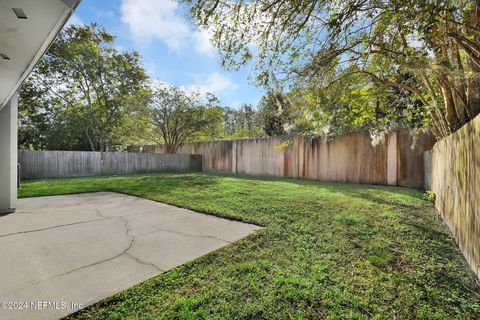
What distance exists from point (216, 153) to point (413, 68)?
332 inches

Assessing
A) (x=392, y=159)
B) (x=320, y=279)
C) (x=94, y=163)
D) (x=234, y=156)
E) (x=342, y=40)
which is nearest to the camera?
(x=320, y=279)

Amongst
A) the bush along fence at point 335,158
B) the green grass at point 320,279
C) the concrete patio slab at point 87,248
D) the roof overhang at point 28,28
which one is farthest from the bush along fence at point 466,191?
the bush along fence at point 335,158

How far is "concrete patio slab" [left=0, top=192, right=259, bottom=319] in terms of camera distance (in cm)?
119

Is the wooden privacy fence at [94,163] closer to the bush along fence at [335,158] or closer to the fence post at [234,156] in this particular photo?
the bush along fence at [335,158]

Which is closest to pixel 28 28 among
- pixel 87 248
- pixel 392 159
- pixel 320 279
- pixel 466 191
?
pixel 87 248

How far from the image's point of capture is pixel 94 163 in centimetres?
858

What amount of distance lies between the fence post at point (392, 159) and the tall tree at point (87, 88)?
10.4m

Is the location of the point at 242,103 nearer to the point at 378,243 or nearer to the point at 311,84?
the point at 311,84

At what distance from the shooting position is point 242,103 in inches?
893

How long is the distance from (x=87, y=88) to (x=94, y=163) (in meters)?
4.59

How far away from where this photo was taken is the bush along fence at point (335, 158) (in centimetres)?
522

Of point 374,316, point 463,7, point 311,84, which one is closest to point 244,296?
point 374,316

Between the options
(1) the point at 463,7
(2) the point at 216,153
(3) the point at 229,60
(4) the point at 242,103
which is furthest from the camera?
(4) the point at 242,103

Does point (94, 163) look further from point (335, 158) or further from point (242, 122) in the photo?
point (242, 122)
